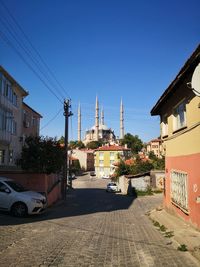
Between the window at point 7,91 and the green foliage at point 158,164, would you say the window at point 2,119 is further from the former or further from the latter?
the green foliage at point 158,164

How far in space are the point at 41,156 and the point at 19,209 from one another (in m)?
6.78

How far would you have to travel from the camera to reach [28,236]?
410 inches

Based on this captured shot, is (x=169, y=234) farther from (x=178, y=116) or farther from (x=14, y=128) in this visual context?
(x=14, y=128)

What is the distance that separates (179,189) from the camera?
45.4 ft

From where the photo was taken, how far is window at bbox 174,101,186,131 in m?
13.2

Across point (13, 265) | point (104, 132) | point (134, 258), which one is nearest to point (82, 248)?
point (134, 258)

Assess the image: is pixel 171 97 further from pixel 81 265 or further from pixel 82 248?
pixel 81 265

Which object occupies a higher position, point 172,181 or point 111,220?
point 172,181

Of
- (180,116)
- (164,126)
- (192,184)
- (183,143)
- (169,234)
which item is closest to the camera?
(169,234)

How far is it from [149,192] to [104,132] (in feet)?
417

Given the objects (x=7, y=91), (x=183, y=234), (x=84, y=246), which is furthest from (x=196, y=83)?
(x=7, y=91)

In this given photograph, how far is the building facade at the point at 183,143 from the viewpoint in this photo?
1080 cm

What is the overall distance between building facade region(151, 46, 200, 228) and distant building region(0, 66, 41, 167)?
16.5 meters

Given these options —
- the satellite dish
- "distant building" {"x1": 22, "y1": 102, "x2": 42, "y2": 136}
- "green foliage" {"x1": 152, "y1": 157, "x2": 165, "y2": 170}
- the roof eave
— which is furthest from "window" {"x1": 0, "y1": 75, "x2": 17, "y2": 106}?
the satellite dish
